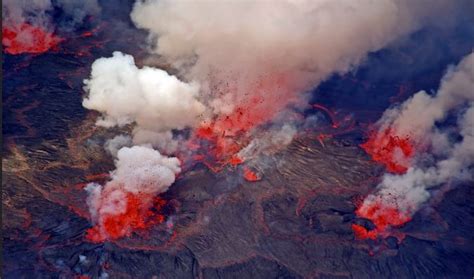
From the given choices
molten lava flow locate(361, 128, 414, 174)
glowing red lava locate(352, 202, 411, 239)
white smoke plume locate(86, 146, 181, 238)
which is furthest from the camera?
molten lava flow locate(361, 128, 414, 174)

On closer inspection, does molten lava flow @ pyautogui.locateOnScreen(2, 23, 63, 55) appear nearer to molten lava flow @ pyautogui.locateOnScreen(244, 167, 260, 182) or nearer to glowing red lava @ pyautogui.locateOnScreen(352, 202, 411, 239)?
molten lava flow @ pyautogui.locateOnScreen(244, 167, 260, 182)

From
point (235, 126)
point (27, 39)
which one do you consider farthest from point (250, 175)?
point (27, 39)

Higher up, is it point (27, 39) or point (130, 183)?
point (27, 39)

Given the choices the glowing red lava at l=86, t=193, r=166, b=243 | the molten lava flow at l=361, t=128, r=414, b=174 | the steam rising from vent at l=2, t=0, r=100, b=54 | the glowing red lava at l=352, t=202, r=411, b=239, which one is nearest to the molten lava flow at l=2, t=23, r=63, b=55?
the steam rising from vent at l=2, t=0, r=100, b=54

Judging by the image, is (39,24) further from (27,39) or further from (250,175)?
(250,175)

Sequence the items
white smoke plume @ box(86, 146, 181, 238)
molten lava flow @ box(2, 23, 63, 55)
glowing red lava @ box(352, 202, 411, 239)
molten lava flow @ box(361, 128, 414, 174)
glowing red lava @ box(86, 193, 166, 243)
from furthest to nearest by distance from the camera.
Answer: molten lava flow @ box(2, 23, 63, 55) < molten lava flow @ box(361, 128, 414, 174) < white smoke plume @ box(86, 146, 181, 238) < glowing red lava @ box(352, 202, 411, 239) < glowing red lava @ box(86, 193, 166, 243)

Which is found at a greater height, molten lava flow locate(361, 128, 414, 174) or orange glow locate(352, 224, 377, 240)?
molten lava flow locate(361, 128, 414, 174)

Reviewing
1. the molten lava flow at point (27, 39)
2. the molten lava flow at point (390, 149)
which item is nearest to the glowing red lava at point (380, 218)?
the molten lava flow at point (390, 149)
